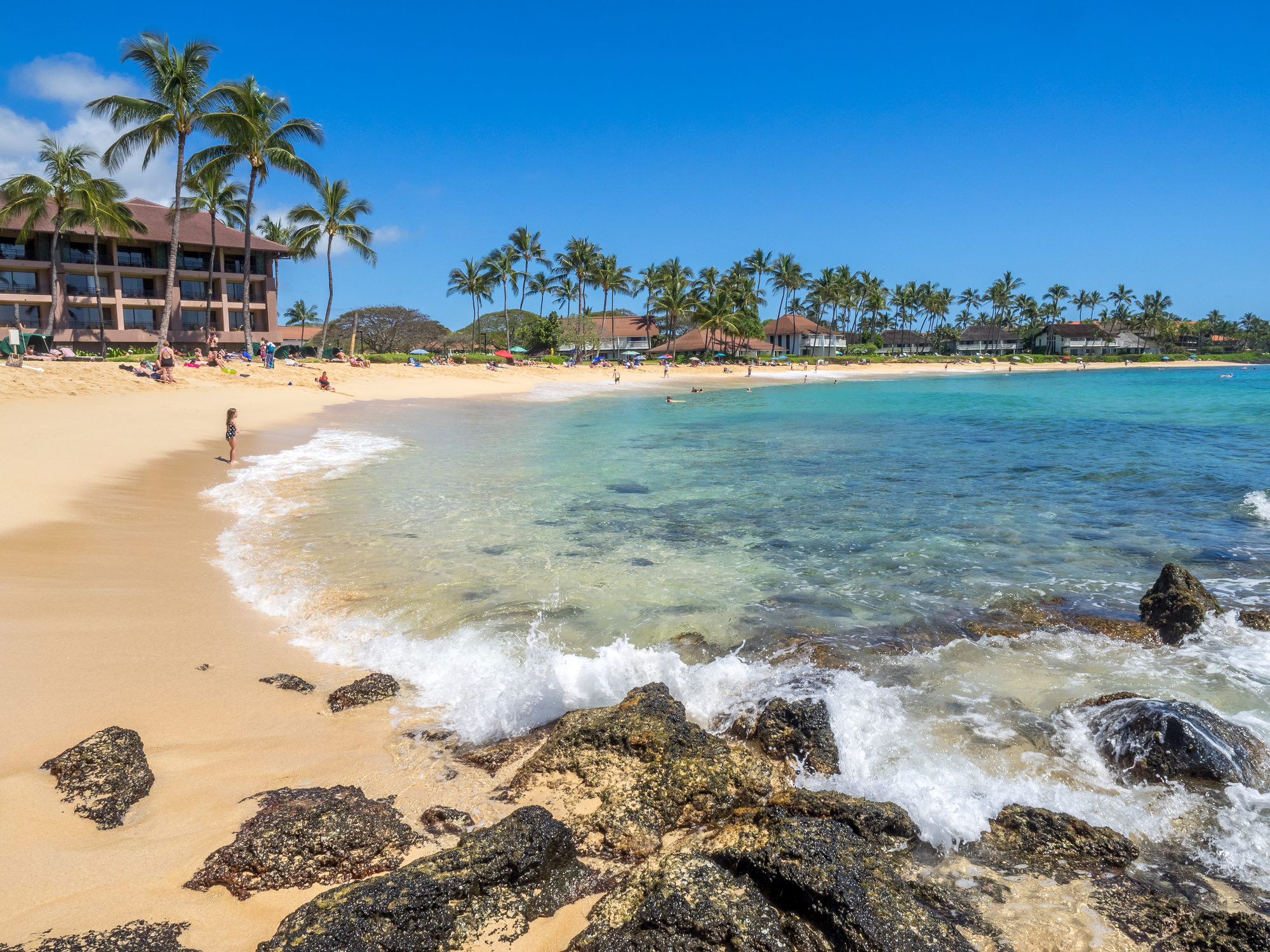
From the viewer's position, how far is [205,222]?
47.6 metres

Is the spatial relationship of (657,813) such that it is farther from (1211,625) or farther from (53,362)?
(53,362)

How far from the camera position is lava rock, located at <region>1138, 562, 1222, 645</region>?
21.1ft

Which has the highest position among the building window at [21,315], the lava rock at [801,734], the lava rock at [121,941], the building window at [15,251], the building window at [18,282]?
the building window at [15,251]

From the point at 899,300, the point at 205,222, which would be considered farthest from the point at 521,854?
the point at 899,300

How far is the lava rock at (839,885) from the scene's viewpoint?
2676mm

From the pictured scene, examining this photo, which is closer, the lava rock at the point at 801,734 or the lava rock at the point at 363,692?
the lava rock at the point at 801,734

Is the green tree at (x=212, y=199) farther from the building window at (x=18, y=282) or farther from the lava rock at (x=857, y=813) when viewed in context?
the lava rock at (x=857, y=813)

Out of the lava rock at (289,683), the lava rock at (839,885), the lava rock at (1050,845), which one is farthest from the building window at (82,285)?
the lava rock at (1050,845)

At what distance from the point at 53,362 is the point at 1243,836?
3235 cm

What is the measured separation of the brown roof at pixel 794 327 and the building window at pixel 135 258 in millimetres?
66891

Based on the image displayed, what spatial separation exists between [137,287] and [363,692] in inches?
2019

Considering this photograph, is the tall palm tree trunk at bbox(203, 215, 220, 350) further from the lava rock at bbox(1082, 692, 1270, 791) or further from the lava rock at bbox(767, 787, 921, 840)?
the lava rock at bbox(1082, 692, 1270, 791)

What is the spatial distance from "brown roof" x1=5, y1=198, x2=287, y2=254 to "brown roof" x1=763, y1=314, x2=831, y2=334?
61445 mm

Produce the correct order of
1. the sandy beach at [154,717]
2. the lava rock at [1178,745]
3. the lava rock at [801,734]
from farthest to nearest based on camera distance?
the lava rock at [801,734], the lava rock at [1178,745], the sandy beach at [154,717]
